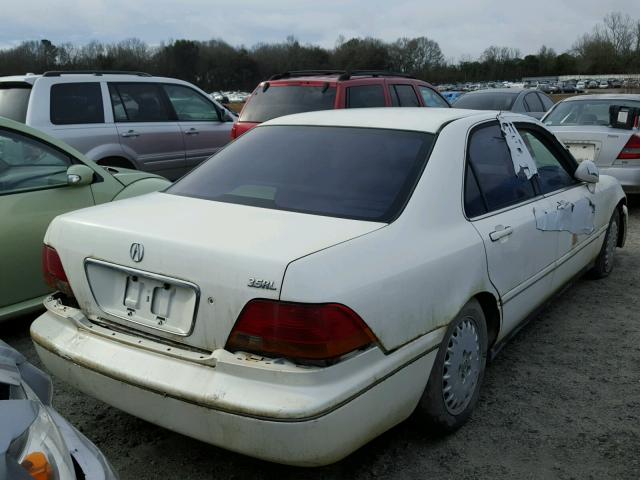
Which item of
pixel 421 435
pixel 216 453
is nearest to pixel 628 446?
pixel 421 435

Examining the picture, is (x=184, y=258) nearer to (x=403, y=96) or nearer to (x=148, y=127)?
(x=148, y=127)

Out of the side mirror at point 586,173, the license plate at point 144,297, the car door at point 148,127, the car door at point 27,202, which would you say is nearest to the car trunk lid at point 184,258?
the license plate at point 144,297

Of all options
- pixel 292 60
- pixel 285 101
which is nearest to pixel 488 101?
pixel 285 101

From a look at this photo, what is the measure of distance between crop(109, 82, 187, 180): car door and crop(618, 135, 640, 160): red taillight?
5.67 metres

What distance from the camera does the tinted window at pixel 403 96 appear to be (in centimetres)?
856

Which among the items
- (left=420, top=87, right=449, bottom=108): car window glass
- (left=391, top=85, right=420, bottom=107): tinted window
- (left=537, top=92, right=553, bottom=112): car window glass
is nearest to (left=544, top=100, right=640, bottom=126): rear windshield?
(left=420, top=87, right=449, bottom=108): car window glass

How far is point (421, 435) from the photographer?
117 inches

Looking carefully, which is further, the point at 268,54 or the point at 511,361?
the point at 268,54

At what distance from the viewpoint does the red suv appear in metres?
7.54

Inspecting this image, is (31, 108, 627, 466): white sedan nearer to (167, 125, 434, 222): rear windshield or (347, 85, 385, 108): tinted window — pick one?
(167, 125, 434, 222): rear windshield

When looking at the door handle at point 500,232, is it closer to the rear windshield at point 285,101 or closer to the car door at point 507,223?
the car door at point 507,223

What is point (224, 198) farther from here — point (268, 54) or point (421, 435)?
point (268, 54)

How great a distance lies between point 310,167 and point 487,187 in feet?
3.02

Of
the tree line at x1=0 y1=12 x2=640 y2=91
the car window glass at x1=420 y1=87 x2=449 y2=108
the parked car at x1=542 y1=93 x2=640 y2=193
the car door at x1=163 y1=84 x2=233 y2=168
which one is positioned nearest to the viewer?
the parked car at x1=542 y1=93 x2=640 y2=193
